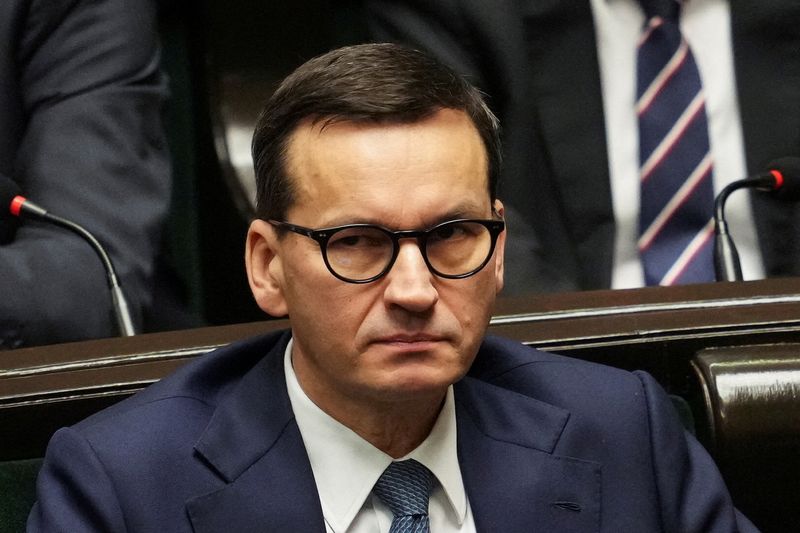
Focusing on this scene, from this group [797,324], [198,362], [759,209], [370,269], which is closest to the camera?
[370,269]

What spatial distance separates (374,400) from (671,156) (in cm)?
78

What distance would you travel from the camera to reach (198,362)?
99cm

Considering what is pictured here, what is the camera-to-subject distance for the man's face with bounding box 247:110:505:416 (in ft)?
2.84

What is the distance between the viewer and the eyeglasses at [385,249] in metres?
0.87

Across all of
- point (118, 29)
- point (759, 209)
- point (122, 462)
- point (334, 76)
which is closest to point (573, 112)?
point (759, 209)

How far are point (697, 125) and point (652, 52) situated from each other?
0.34 feet

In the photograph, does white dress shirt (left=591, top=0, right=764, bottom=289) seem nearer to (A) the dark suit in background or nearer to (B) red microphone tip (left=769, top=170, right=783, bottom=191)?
(B) red microphone tip (left=769, top=170, right=783, bottom=191)

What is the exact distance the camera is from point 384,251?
87 cm

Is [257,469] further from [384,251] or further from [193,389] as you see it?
[384,251]

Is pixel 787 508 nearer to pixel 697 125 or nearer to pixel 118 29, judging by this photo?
pixel 697 125

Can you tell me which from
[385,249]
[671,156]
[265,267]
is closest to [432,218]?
[385,249]

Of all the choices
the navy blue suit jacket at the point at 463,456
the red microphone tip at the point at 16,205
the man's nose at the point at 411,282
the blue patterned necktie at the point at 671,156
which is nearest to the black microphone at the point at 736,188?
the blue patterned necktie at the point at 671,156

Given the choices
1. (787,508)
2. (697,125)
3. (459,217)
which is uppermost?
(459,217)

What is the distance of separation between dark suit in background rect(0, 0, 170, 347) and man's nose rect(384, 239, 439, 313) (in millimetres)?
590
